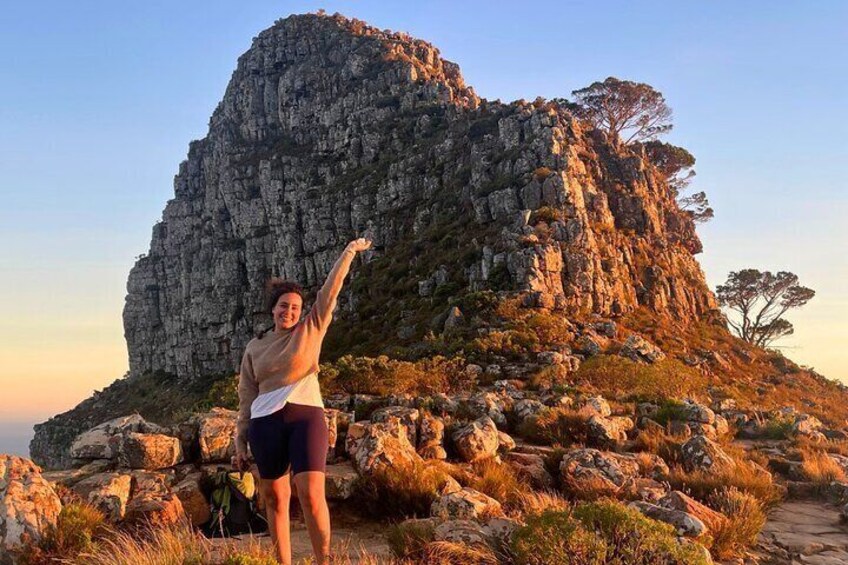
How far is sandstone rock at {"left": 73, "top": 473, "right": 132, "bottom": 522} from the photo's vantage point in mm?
6277

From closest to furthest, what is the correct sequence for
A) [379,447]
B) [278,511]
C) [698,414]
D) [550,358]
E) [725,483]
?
1. [278,511]
2. [379,447]
3. [725,483]
4. [698,414]
5. [550,358]

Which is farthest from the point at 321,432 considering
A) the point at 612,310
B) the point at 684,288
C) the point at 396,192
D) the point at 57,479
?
the point at 396,192

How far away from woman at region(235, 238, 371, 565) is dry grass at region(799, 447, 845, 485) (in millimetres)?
8760

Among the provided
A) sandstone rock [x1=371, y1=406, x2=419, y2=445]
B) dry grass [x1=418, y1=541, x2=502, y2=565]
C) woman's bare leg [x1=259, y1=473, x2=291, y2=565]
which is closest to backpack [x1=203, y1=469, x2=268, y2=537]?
woman's bare leg [x1=259, y1=473, x2=291, y2=565]

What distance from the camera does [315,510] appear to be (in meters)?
4.62

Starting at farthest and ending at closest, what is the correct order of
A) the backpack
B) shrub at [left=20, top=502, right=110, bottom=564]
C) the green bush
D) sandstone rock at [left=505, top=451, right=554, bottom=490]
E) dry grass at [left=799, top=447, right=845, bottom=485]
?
1. the green bush
2. dry grass at [left=799, top=447, right=845, bottom=485]
3. sandstone rock at [left=505, top=451, right=554, bottom=490]
4. the backpack
5. shrub at [left=20, top=502, right=110, bottom=564]

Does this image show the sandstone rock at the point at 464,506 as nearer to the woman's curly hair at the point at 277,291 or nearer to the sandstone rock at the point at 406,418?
the sandstone rock at the point at 406,418

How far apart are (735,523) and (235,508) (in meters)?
5.89

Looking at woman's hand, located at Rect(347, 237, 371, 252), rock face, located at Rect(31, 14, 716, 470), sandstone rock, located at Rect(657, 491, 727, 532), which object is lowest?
sandstone rock, located at Rect(657, 491, 727, 532)

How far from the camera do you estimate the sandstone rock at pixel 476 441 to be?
29.9 ft

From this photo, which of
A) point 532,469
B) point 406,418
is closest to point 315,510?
point 532,469

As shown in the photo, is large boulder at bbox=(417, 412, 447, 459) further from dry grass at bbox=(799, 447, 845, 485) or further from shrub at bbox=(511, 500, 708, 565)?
dry grass at bbox=(799, 447, 845, 485)

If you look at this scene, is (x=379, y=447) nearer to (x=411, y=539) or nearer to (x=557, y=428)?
(x=411, y=539)

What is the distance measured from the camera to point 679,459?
31.9 ft
